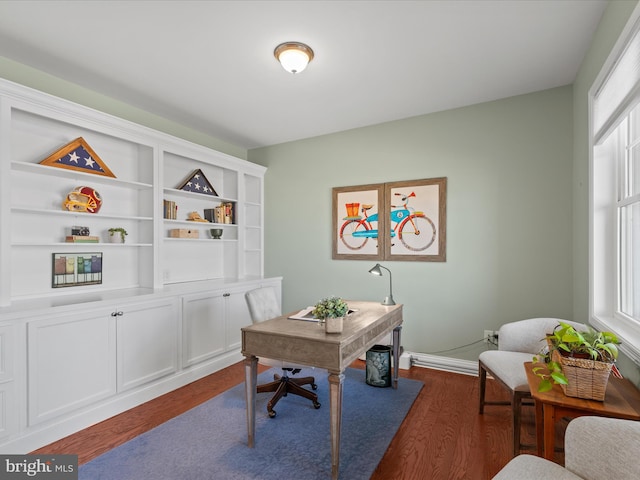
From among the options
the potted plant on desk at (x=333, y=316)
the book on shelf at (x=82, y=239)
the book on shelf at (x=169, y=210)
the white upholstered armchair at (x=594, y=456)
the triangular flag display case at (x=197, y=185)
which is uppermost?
the triangular flag display case at (x=197, y=185)

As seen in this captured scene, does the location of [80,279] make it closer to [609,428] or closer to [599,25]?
[609,428]

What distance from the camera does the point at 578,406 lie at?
1.39 m

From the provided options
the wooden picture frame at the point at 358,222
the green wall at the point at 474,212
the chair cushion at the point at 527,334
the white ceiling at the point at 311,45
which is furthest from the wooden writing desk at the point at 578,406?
the wooden picture frame at the point at 358,222

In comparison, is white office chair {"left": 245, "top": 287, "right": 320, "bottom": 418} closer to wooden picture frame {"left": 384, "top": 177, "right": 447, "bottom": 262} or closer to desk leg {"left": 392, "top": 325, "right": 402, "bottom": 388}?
desk leg {"left": 392, "top": 325, "right": 402, "bottom": 388}

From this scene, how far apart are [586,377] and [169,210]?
3442 mm

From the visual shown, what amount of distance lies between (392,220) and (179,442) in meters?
2.72

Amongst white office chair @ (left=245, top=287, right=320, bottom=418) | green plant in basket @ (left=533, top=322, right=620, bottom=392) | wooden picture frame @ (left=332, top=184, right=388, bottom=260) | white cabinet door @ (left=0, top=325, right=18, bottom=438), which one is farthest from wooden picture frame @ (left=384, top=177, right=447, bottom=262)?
white cabinet door @ (left=0, top=325, right=18, bottom=438)

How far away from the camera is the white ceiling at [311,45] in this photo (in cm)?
200

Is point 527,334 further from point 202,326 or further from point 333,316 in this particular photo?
point 202,326

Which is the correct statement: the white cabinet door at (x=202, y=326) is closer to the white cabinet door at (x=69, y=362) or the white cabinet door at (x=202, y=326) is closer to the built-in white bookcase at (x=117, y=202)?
the built-in white bookcase at (x=117, y=202)

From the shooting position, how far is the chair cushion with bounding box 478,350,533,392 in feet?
6.64

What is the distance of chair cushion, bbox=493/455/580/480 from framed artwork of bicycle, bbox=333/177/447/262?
7.47ft

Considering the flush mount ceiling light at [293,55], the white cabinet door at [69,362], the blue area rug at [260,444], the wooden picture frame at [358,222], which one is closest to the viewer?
the blue area rug at [260,444]

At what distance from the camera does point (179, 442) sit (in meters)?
2.19
